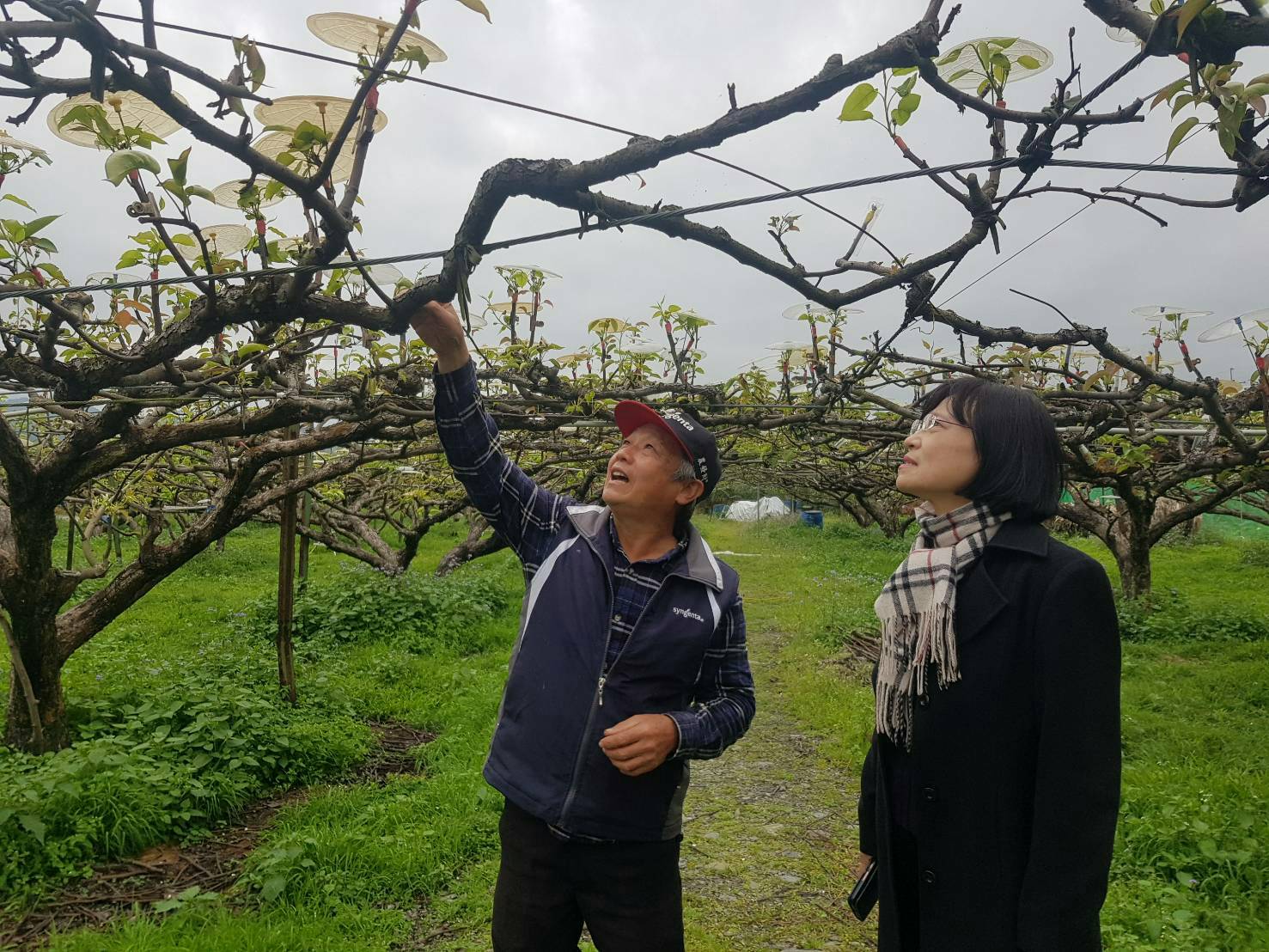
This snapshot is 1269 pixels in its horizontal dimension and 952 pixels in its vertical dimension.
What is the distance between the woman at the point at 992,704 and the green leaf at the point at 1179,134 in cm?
49

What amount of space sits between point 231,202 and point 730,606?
1586 millimetres

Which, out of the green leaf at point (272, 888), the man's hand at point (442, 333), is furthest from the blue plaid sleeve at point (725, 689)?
the green leaf at point (272, 888)

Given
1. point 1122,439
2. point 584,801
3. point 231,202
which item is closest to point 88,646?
point 231,202

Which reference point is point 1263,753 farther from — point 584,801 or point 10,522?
point 10,522

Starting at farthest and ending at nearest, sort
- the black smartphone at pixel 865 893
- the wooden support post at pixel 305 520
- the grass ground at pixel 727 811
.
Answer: the wooden support post at pixel 305 520, the grass ground at pixel 727 811, the black smartphone at pixel 865 893

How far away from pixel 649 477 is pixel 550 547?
→ 323 mm

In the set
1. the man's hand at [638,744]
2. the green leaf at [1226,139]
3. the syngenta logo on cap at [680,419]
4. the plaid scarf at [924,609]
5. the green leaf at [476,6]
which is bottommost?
the man's hand at [638,744]

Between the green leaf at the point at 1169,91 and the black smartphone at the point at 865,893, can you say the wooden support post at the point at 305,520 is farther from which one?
the green leaf at the point at 1169,91

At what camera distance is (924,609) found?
5.49 ft

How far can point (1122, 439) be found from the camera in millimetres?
5074

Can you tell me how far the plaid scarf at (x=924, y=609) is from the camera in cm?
162

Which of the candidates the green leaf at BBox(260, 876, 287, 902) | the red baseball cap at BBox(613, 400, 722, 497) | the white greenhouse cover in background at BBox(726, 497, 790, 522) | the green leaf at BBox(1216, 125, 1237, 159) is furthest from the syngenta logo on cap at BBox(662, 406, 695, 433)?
the white greenhouse cover in background at BBox(726, 497, 790, 522)

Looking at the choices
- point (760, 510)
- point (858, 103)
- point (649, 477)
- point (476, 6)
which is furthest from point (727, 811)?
point (760, 510)

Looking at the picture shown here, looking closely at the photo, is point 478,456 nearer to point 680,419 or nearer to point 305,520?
point 680,419
